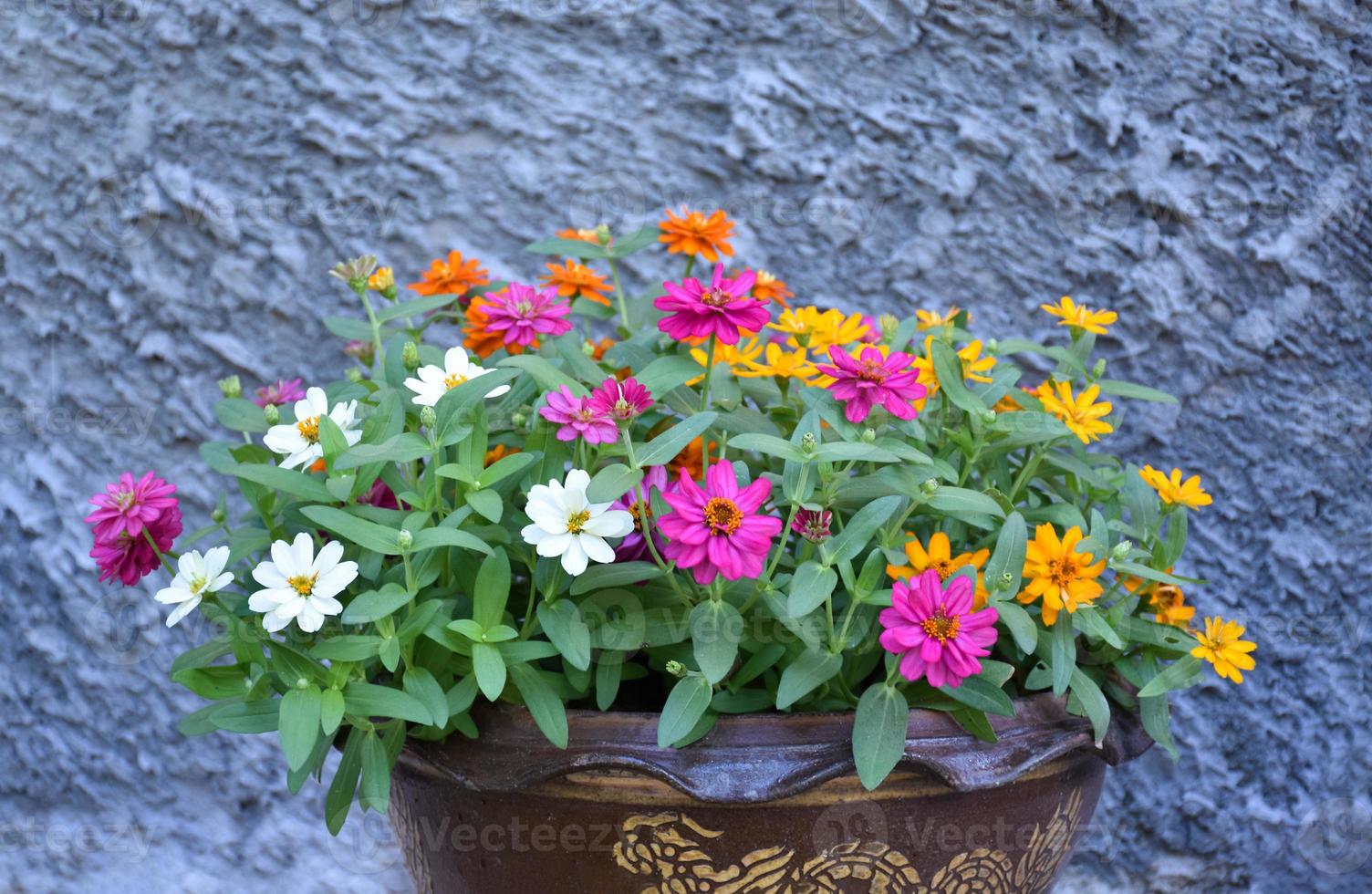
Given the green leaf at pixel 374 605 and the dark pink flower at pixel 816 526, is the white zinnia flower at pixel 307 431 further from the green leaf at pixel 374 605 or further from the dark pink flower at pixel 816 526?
the dark pink flower at pixel 816 526

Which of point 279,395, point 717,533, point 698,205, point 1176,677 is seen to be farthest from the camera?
point 698,205

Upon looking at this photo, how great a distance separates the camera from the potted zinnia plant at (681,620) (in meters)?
0.66

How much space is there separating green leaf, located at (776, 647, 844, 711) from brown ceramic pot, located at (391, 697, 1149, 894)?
0.06ft

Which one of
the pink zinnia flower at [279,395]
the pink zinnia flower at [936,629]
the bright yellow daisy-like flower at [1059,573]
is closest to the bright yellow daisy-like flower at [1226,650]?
the bright yellow daisy-like flower at [1059,573]

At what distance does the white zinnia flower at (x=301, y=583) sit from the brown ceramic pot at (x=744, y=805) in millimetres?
121

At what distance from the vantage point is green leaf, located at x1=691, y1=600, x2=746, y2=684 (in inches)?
25.8

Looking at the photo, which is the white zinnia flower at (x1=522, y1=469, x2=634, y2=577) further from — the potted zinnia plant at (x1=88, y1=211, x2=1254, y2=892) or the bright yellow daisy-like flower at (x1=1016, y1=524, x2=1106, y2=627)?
the bright yellow daisy-like flower at (x1=1016, y1=524, x2=1106, y2=627)

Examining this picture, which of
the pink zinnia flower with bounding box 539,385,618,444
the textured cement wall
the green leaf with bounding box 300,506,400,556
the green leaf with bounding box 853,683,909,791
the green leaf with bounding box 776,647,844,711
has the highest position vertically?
the pink zinnia flower with bounding box 539,385,618,444

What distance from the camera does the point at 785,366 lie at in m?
0.81

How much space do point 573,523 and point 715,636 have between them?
10cm

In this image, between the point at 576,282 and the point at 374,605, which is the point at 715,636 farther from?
the point at 576,282

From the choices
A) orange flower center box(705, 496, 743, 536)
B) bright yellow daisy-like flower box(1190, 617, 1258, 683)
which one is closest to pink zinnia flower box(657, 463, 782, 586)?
orange flower center box(705, 496, 743, 536)

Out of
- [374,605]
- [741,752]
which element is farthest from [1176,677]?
[374,605]

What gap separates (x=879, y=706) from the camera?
66 centimetres
